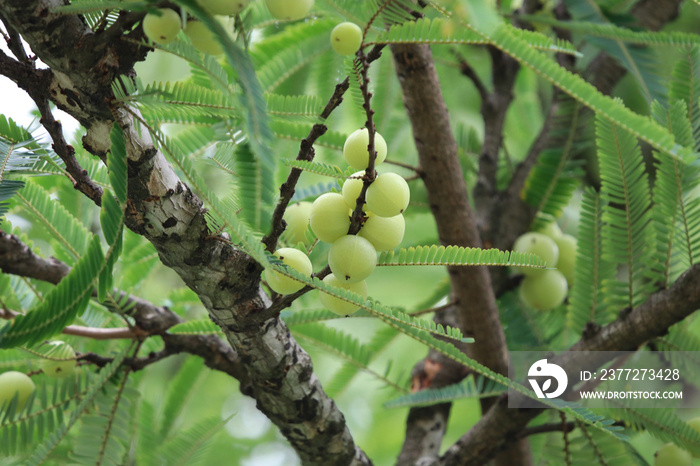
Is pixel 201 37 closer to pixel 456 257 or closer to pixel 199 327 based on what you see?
pixel 456 257

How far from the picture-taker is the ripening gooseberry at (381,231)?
0.64 metres

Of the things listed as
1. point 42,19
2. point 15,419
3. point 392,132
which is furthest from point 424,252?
point 392,132

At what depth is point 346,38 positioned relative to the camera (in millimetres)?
552

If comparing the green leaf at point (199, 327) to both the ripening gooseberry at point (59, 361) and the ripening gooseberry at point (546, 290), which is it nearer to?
the ripening gooseberry at point (59, 361)

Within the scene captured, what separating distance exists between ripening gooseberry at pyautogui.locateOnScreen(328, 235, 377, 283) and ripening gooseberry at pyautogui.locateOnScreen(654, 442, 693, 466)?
26.9 inches

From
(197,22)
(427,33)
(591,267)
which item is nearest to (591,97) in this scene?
(427,33)

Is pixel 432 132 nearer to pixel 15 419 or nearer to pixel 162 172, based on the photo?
pixel 162 172

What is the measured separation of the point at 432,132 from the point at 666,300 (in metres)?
0.48

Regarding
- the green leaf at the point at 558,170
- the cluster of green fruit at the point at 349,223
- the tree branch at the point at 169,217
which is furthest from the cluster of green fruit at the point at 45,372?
the green leaf at the point at 558,170

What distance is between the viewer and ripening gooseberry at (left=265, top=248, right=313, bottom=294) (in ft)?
2.03

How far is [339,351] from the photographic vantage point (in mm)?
1149

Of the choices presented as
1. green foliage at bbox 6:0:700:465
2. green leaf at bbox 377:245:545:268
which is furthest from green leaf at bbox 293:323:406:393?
green leaf at bbox 377:245:545:268

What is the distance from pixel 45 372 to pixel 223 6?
2.49 feet

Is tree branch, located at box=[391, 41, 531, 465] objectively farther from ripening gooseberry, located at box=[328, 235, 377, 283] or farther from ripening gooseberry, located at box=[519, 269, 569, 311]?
→ ripening gooseberry, located at box=[328, 235, 377, 283]
